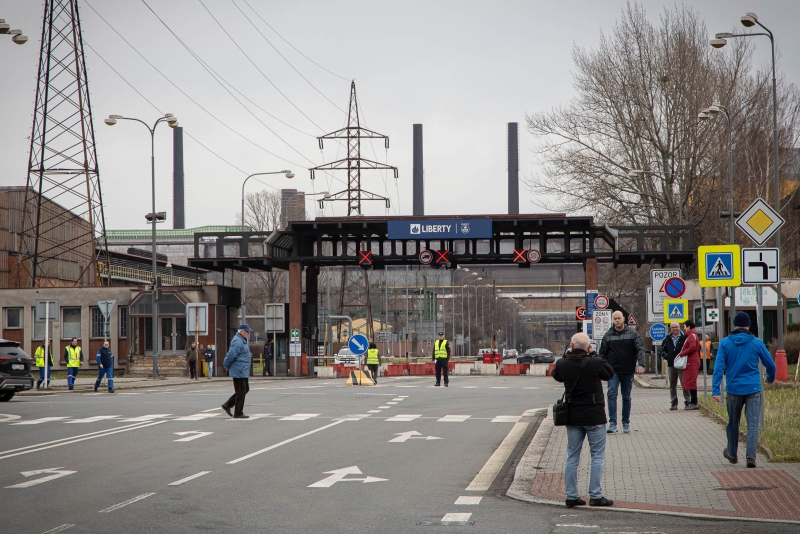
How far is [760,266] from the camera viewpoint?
13.9m

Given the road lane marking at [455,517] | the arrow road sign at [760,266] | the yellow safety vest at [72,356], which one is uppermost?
the arrow road sign at [760,266]

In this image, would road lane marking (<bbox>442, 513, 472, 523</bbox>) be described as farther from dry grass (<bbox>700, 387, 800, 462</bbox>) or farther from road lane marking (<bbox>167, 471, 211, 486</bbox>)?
dry grass (<bbox>700, 387, 800, 462</bbox>)

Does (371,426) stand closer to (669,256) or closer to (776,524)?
(776,524)

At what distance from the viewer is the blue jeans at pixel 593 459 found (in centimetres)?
935

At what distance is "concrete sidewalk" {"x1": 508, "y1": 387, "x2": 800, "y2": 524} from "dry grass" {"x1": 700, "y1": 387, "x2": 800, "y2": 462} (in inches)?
11.8

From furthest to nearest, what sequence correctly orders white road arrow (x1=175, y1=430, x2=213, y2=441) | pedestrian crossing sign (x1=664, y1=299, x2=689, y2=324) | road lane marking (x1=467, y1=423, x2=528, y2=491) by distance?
pedestrian crossing sign (x1=664, y1=299, x2=689, y2=324), white road arrow (x1=175, y1=430, x2=213, y2=441), road lane marking (x1=467, y1=423, x2=528, y2=491)

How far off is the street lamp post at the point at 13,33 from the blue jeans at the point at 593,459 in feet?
63.0

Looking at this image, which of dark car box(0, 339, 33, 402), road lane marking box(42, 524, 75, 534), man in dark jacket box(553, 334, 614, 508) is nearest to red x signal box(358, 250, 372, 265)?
dark car box(0, 339, 33, 402)

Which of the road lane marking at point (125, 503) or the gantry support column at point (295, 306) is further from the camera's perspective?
the gantry support column at point (295, 306)

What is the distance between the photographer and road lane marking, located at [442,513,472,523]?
340 inches

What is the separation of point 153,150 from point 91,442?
95.2 ft

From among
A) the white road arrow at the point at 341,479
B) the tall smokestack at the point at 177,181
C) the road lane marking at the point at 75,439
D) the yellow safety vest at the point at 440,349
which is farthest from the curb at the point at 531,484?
the tall smokestack at the point at 177,181

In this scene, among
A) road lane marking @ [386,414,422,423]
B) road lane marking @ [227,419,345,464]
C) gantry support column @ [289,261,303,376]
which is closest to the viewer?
road lane marking @ [227,419,345,464]

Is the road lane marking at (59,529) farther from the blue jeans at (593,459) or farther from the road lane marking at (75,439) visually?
the road lane marking at (75,439)
